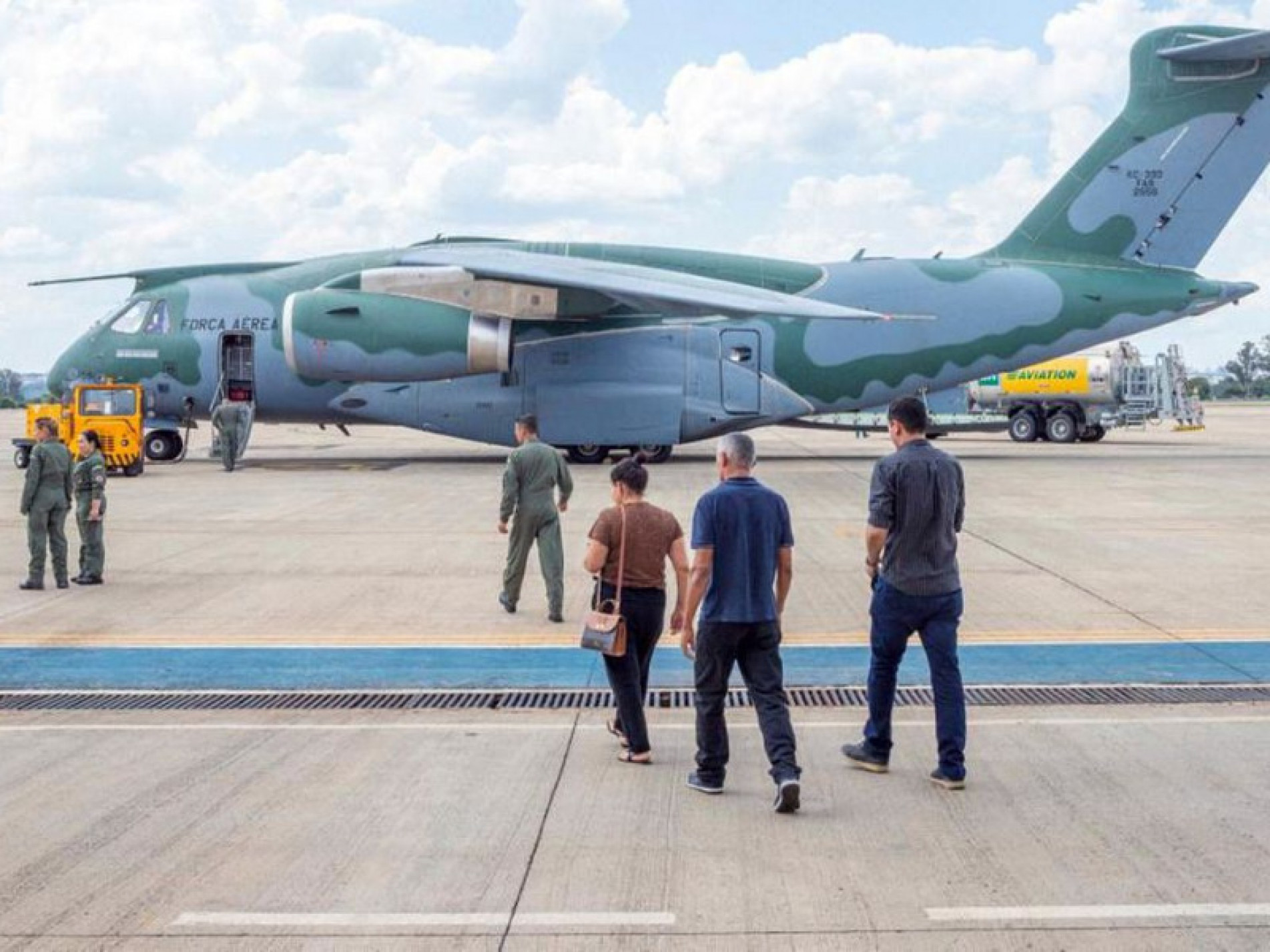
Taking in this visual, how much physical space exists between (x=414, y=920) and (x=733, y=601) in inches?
93.8

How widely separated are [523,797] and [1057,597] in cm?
713

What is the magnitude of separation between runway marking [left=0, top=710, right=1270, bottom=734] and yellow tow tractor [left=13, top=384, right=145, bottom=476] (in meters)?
17.0

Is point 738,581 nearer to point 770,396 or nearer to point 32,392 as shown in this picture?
point 770,396

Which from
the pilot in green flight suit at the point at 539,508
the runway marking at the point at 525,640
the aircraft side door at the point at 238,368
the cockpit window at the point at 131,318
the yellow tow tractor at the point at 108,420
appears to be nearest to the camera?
the runway marking at the point at 525,640

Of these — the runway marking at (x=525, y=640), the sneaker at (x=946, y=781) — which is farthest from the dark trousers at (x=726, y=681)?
the runway marking at (x=525, y=640)

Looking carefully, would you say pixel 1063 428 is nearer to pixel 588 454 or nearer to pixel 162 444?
pixel 588 454

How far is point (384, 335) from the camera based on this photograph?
24.9 meters

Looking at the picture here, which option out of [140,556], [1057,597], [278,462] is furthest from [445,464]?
[1057,597]

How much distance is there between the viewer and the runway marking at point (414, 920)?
4.98 m

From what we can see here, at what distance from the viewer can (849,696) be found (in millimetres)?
8820

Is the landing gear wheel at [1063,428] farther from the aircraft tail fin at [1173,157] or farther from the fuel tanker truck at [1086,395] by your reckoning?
the aircraft tail fin at [1173,157]

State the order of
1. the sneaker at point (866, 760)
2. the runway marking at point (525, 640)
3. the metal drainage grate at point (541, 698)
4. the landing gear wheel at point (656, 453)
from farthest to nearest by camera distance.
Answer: the landing gear wheel at point (656, 453)
the runway marking at point (525, 640)
the metal drainage grate at point (541, 698)
the sneaker at point (866, 760)

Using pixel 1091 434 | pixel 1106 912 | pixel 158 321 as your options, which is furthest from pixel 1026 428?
pixel 1106 912

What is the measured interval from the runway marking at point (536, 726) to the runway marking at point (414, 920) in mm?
2824
